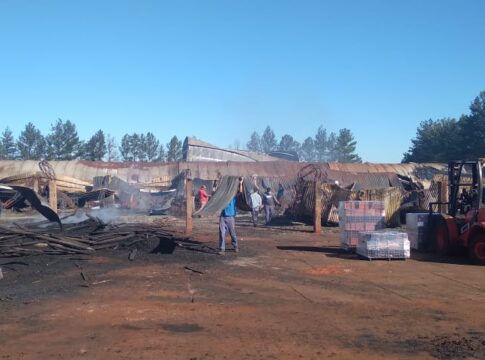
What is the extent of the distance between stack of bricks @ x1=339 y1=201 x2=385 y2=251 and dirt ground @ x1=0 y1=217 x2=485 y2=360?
3.21ft

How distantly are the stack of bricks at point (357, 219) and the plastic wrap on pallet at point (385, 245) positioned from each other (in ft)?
3.79

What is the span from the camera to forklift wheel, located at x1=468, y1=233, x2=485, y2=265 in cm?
1158

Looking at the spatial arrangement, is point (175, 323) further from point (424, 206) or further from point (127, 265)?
point (424, 206)

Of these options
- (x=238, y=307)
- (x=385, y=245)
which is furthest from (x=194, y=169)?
(x=238, y=307)

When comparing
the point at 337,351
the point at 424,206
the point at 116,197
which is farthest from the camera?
the point at 116,197

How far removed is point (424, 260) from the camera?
39.9 feet

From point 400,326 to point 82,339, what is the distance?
3.98 meters

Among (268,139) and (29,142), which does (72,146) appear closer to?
(29,142)

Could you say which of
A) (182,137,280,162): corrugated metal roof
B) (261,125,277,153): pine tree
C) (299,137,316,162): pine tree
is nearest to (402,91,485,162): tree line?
(182,137,280,162): corrugated metal roof

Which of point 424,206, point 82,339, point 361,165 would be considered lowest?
point 82,339

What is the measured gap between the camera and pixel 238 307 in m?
7.38

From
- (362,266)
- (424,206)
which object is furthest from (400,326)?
(424,206)

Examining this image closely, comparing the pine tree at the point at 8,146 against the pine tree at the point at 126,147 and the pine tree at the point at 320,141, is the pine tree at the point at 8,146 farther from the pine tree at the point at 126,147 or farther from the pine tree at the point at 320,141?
the pine tree at the point at 320,141

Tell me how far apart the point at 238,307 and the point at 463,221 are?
7.36m
